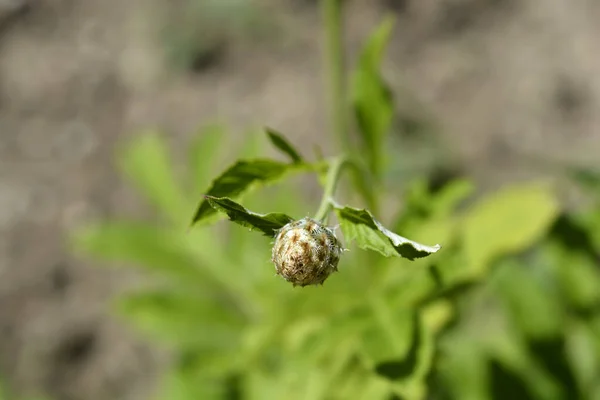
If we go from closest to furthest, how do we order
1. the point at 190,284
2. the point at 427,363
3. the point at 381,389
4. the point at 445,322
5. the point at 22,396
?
1. the point at 427,363
2. the point at 381,389
3. the point at 445,322
4. the point at 190,284
5. the point at 22,396

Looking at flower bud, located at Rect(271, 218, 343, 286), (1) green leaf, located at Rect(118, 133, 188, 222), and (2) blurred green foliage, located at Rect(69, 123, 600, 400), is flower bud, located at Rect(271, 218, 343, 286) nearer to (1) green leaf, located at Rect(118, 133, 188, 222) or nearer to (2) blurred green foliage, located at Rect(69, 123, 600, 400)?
(2) blurred green foliage, located at Rect(69, 123, 600, 400)

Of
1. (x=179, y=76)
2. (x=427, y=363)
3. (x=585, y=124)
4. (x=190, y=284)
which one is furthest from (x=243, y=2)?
(x=427, y=363)

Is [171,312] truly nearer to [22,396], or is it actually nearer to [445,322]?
[445,322]

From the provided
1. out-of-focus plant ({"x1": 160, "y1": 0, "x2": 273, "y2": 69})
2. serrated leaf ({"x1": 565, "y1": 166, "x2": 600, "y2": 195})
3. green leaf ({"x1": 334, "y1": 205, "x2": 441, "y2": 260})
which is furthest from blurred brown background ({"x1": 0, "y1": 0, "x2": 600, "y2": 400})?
green leaf ({"x1": 334, "y1": 205, "x2": 441, "y2": 260})

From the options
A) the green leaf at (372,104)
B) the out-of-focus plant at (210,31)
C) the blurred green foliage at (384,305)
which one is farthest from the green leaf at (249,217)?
the out-of-focus plant at (210,31)

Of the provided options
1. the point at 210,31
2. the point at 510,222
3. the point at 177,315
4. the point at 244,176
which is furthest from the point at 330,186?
the point at 210,31

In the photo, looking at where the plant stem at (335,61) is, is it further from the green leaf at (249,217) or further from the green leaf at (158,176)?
the green leaf at (158,176)
